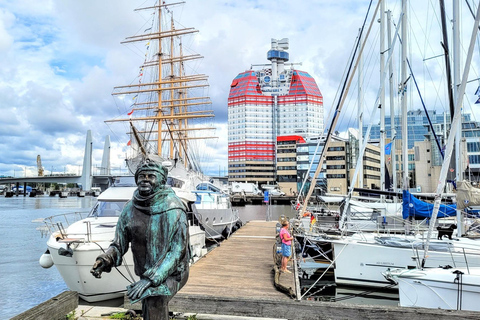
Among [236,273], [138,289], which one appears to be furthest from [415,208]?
[138,289]

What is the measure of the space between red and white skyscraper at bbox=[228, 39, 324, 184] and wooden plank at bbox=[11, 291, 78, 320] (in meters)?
162

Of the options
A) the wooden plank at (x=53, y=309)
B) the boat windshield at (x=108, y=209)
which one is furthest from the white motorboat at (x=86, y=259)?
the wooden plank at (x=53, y=309)

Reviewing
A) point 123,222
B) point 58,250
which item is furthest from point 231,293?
point 123,222

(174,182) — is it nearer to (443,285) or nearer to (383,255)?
(383,255)

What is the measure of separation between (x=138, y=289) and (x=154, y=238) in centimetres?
45

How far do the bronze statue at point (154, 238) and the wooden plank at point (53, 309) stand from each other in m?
2.73

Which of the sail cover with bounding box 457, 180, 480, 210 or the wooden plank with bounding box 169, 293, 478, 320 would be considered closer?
the wooden plank with bounding box 169, 293, 478, 320

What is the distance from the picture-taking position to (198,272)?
12805 mm

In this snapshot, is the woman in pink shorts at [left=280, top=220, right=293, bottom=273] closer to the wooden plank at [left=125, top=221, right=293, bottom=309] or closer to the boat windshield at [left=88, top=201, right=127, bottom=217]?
the wooden plank at [left=125, top=221, right=293, bottom=309]

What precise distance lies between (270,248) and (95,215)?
801cm

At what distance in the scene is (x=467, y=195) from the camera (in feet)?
41.3

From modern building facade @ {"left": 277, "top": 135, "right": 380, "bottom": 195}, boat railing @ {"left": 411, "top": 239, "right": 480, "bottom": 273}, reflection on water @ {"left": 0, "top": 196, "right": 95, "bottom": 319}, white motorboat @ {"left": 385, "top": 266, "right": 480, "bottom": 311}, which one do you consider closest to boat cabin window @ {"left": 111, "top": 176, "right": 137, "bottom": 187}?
reflection on water @ {"left": 0, "top": 196, "right": 95, "bottom": 319}

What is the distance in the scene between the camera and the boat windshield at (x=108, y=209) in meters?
15.9

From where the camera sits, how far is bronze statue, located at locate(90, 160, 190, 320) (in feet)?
11.4
